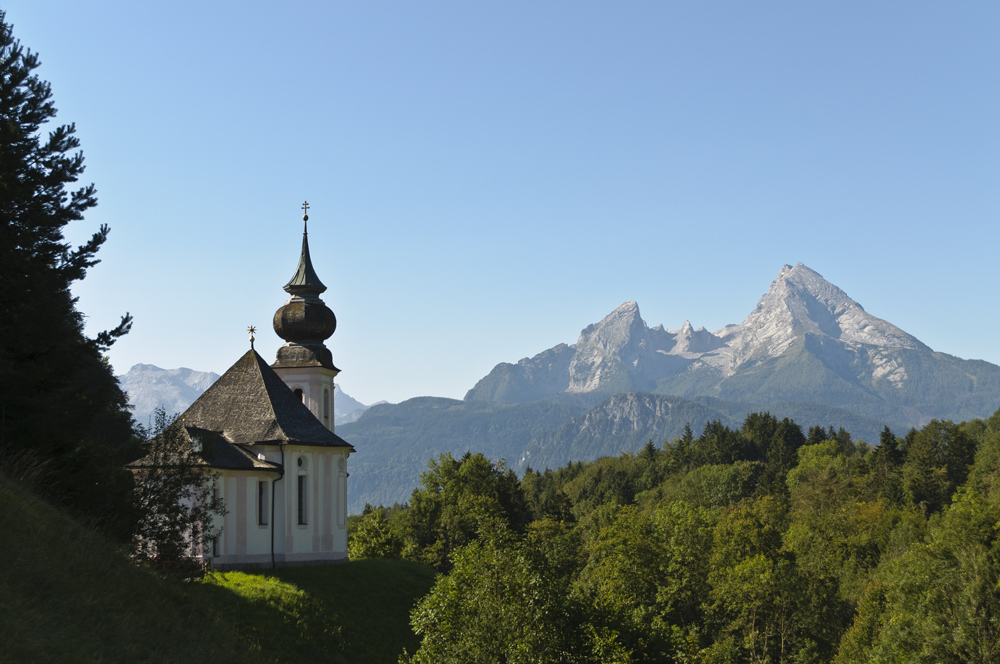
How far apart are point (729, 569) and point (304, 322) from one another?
29.4 metres

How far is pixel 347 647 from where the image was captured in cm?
3756

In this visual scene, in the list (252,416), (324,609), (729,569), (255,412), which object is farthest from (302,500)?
(729,569)

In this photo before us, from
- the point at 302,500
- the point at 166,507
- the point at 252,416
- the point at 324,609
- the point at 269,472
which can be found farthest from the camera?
the point at 252,416

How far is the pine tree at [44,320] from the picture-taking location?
23109mm

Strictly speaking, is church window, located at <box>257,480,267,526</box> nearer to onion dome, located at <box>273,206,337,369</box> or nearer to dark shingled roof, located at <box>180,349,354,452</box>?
dark shingled roof, located at <box>180,349,354,452</box>

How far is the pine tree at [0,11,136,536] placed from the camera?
23.1m

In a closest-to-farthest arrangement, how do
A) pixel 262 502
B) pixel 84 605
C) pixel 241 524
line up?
pixel 84 605, pixel 241 524, pixel 262 502

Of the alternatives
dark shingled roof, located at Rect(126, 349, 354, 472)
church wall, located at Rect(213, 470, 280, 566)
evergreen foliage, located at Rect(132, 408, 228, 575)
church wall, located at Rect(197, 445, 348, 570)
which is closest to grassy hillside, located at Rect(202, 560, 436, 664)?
church wall, located at Rect(197, 445, 348, 570)

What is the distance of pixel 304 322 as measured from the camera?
5878 cm

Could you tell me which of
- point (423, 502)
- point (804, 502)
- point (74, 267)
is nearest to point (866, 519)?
point (804, 502)

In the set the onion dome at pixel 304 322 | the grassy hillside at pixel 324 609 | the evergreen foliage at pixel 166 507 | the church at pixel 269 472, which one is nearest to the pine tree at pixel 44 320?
the evergreen foliage at pixel 166 507

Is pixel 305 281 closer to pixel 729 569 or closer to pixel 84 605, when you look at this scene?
pixel 729 569

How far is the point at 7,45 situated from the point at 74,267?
6092 mm

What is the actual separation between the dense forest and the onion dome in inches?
643
